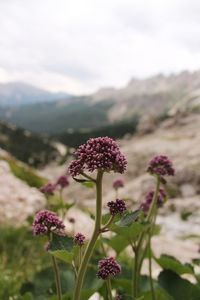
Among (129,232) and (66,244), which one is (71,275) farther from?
(66,244)

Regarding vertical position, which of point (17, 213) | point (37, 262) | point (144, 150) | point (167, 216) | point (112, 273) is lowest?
point (112, 273)

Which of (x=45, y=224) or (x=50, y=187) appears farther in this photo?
(x=50, y=187)

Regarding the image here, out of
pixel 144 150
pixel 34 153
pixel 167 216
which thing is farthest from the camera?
pixel 34 153

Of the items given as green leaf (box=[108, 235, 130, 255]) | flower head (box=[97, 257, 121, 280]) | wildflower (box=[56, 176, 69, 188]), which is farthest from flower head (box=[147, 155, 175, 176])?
wildflower (box=[56, 176, 69, 188])

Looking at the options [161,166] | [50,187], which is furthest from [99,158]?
[50,187]

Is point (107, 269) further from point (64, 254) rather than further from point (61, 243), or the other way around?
point (64, 254)

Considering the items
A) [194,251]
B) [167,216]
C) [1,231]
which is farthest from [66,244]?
[167,216]
